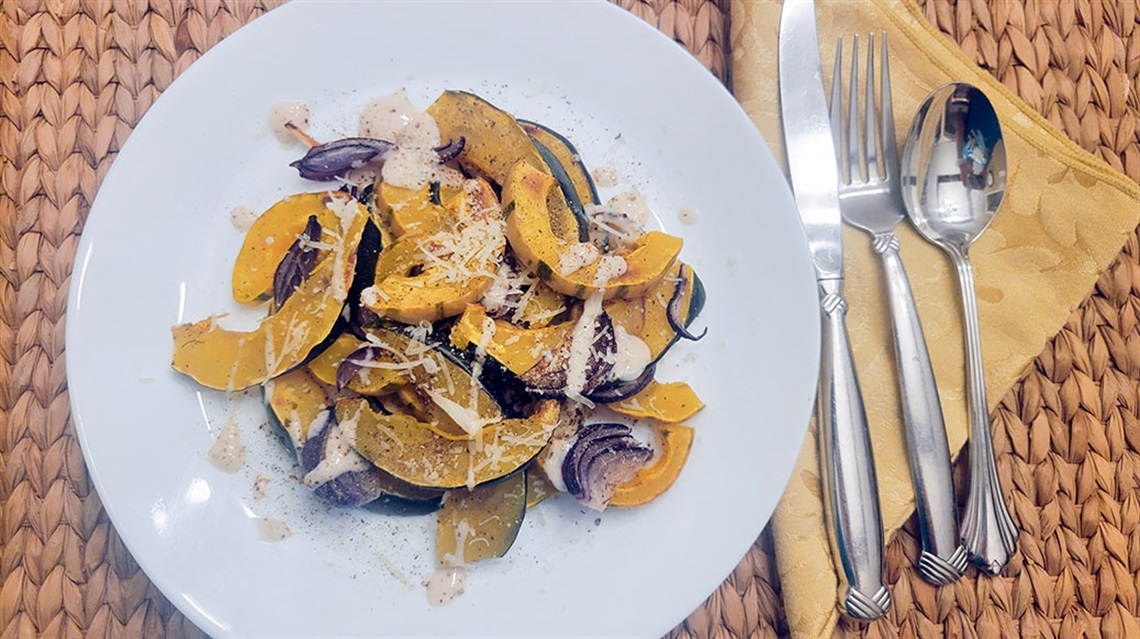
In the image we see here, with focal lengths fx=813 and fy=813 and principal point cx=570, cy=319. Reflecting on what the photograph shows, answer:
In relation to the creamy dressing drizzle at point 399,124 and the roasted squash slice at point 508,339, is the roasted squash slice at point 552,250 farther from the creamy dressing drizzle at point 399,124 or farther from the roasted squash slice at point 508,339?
the creamy dressing drizzle at point 399,124

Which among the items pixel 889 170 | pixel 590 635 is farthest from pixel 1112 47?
pixel 590 635

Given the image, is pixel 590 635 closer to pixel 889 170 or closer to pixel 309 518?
pixel 309 518

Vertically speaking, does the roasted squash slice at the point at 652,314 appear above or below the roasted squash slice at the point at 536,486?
above

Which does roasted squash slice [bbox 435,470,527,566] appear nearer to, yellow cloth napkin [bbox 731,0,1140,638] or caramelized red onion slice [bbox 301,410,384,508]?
caramelized red onion slice [bbox 301,410,384,508]

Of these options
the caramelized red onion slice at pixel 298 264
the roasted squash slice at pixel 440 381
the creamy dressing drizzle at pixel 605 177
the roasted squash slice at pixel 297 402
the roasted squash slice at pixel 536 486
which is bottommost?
the roasted squash slice at pixel 536 486

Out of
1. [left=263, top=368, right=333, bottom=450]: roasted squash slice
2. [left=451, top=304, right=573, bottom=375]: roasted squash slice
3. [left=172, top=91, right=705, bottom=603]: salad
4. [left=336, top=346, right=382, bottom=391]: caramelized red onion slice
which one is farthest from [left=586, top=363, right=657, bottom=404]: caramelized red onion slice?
[left=263, top=368, right=333, bottom=450]: roasted squash slice

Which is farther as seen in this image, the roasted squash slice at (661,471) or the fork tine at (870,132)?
the fork tine at (870,132)

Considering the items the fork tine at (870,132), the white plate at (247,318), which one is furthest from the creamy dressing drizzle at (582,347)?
the fork tine at (870,132)
